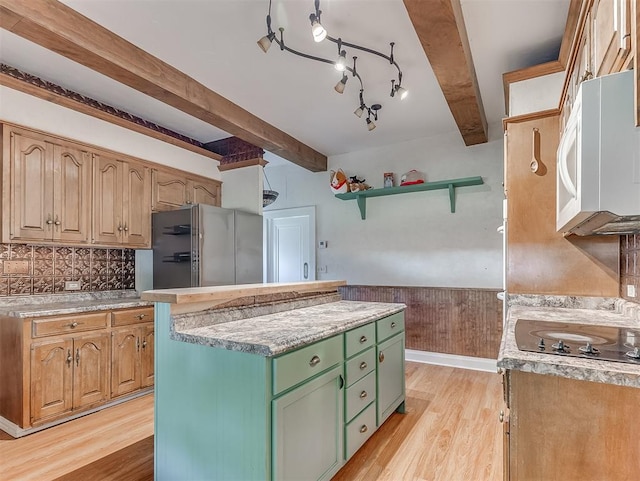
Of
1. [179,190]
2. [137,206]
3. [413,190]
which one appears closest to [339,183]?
[413,190]

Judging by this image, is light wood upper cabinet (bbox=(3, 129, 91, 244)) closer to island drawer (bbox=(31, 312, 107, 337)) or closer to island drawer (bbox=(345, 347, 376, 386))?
island drawer (bbox=(31, 312, 107, 337))

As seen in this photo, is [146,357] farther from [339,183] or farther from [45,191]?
[339,183]

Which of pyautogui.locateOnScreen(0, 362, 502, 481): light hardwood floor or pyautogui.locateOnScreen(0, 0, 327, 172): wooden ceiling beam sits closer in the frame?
pyautogui.locateOnScreen(0, 0, 327, 172): wooden ceiling beam

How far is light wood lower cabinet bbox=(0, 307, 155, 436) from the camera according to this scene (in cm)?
241

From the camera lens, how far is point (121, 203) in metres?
3.33

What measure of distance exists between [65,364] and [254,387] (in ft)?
6.62

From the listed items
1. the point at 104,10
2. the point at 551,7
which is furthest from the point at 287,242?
the point at 551,7

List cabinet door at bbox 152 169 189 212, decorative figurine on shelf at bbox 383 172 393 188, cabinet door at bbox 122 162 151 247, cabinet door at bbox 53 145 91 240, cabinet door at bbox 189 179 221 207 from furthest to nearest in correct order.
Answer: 1. decorative figurine on shelf at bbox 383 172 393 188
2. cabinet door at bbox 189 179 221 207
3. cabinet door at bbox 152 169 189 212
4. cabinet door at bbox 122 162 151 247
5. cabinet door at bbox 53 145 91 240

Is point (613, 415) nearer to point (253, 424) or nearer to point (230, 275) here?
point (253, 424)

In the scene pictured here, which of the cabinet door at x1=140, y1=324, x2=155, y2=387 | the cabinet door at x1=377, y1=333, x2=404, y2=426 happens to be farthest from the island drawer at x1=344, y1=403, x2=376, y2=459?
the cabinet door at x1=140, y1=324, x2=155, y2=387

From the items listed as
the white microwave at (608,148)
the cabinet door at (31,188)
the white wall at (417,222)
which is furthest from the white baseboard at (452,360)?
the cabinet door at (31,188)

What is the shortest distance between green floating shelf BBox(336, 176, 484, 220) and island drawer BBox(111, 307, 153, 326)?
2622mm

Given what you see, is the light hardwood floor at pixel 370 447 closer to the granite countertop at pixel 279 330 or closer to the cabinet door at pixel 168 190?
the granite countertop at pixel 279 330

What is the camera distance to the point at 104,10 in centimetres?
200
